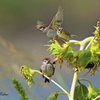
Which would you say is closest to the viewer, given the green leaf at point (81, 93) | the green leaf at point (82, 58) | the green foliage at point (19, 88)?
the green foliage at point (19, 88)

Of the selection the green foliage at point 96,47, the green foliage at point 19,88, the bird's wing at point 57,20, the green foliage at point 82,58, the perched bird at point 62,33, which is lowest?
the green foliage at point 19,88

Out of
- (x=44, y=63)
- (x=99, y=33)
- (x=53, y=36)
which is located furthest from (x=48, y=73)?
(x=99, y=33)

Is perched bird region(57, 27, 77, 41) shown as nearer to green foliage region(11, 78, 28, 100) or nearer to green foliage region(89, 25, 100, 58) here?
green foliage region(89, 25, 100, 58)

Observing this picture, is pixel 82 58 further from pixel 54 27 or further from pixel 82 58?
pixel 54 27

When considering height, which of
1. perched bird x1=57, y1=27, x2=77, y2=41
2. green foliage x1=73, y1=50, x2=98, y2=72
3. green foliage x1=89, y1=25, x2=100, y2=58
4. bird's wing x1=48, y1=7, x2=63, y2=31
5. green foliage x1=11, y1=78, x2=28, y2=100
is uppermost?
bird's wing x1=48, y1=7, x2=63, y2=31

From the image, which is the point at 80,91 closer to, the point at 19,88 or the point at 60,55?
the point at 60,55

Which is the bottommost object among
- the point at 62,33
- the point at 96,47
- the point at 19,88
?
the point at 19,88

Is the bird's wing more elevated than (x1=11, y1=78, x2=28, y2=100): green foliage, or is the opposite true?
the bird's wing

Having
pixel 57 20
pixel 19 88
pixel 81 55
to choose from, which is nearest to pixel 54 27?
pixel 57 20

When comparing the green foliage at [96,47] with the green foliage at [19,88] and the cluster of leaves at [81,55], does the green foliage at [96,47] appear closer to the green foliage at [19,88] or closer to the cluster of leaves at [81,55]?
the cluster of leaves at [81,55]

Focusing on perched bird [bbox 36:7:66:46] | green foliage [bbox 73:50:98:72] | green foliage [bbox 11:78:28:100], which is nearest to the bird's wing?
perched bird [bbox 36:7:66:46]

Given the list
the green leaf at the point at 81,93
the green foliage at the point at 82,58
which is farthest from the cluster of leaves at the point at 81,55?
the green leaf at the point at 81,93

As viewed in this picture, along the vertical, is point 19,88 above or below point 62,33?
below

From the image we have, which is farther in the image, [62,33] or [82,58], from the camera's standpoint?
[62,33]
